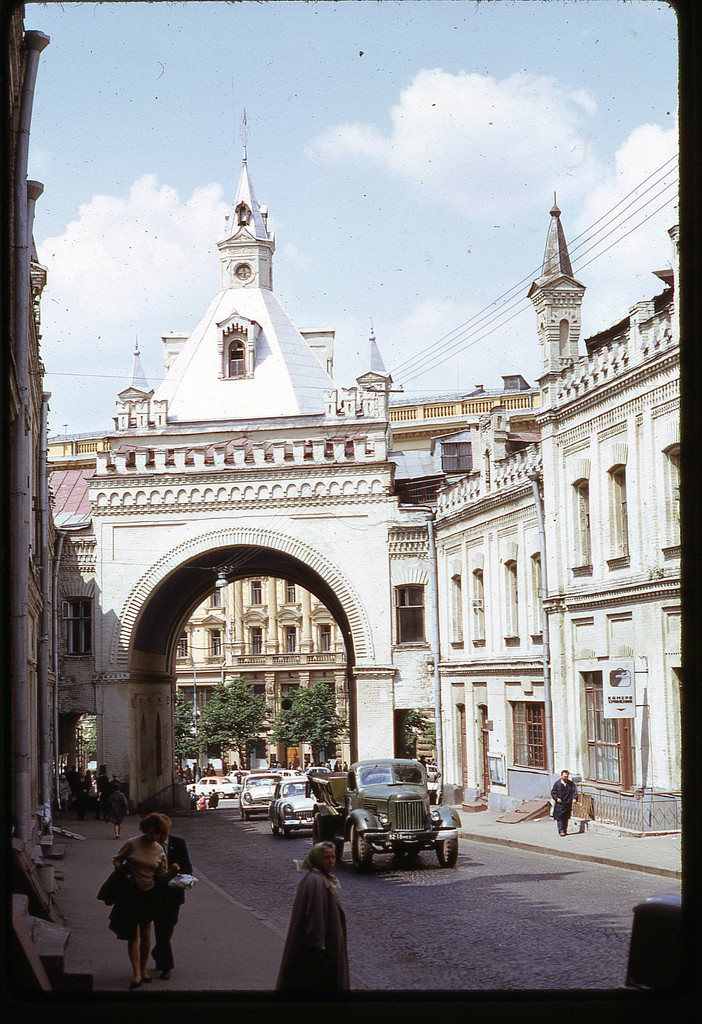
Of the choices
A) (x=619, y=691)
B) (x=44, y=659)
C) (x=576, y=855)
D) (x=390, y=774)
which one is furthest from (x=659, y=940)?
(x=619, y=691)

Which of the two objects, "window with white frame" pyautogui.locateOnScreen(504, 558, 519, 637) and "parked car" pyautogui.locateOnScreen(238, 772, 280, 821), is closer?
"window with white frame" pyautogui.locateOnScreen(504, 558, 519, 637)

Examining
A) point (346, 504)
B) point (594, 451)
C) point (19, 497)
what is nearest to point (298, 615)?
point (346, 504)

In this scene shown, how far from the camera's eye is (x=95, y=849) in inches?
850

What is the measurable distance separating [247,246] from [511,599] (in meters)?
12.3

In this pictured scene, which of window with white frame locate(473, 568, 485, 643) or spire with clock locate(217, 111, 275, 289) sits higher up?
spire with clock locate(217, 111, 275, 289)

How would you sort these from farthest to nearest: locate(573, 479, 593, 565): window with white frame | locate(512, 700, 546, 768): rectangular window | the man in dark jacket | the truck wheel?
locate(512, 700, 546, 768): rectangular window → locate(573, 479, 593, 565): window with white frame → the man in dark jacket → the truck wheel

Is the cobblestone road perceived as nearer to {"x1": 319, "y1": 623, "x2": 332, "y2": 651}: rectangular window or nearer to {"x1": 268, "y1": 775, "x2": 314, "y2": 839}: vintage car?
{"x1": 268, "y1": 775, "x2": 314, "y2": 839}: vintage car

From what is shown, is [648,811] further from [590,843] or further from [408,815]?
[408,815]

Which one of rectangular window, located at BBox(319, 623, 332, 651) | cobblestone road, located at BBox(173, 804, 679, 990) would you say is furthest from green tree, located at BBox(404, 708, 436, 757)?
cobblestone road, located at BBox(173, 804, 679, 990)

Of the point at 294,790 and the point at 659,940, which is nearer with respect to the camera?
the point at 659,940

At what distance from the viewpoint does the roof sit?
37.4m

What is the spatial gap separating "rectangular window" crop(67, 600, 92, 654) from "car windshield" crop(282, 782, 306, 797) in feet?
36.7

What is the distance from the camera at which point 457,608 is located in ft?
111

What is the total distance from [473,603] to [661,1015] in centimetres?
2528
